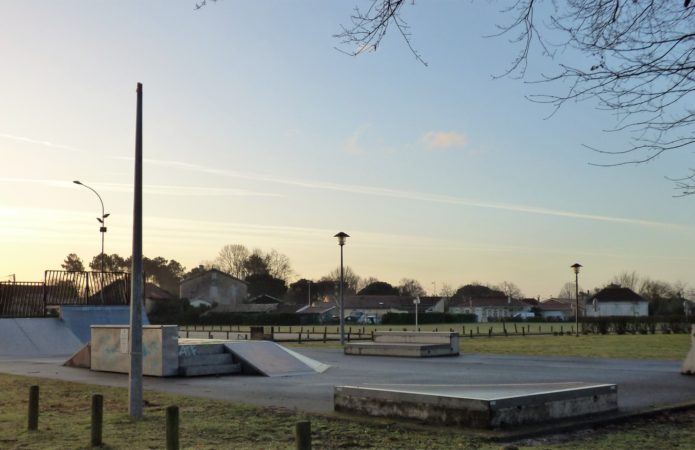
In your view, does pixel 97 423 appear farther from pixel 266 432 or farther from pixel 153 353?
pixel 153 353

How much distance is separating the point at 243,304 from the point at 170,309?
2610 cm

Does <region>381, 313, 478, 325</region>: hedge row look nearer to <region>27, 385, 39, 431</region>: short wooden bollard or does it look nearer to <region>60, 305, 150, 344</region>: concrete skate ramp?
<region>60, 305, 150, 344</region>: concrete skate ramp

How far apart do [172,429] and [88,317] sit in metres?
27.2

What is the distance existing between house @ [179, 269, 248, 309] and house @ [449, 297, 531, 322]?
42.2 metres

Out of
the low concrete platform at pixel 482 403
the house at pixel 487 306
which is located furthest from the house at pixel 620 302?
the low concrete platform at pixel 482 403

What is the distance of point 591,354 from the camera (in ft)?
92.7

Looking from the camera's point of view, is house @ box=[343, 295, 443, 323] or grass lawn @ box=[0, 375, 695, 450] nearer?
grass lawn @ box=[0, 375, 695, 450]

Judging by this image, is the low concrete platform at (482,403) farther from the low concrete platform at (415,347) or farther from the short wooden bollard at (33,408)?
the low concrete platform at (415,347)

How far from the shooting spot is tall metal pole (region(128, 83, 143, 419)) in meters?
11.3

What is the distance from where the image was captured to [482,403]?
30.5ft

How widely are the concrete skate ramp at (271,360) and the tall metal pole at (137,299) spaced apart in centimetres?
715

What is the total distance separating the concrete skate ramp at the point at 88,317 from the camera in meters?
31.9

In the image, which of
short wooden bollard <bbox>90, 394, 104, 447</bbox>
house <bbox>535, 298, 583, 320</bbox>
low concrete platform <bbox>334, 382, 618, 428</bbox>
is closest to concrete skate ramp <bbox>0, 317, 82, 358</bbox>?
short wooden bollard <bbox>90, 394, 104, 447</bbox>

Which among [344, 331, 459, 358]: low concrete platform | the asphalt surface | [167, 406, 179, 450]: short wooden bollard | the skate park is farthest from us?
[344, 331, 459, 358]: low concrete platform
